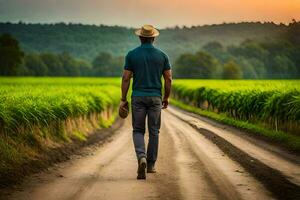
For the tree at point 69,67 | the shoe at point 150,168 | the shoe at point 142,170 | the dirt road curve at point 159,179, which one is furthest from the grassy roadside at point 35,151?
the tree at point 69,67

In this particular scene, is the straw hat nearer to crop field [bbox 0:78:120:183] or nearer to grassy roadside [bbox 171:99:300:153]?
crop field [bbox 0:78:120:183]

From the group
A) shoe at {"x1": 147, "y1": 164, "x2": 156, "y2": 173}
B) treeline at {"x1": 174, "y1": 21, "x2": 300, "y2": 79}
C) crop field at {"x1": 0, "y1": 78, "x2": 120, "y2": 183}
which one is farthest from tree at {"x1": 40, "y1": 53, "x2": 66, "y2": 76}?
shoe at {"x1": 147, "y1": 164, "x2": 156, "y2": 173}

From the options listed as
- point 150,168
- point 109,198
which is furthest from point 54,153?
point 109,198

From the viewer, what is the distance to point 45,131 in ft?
48.3

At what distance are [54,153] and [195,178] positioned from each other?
493 centimetres

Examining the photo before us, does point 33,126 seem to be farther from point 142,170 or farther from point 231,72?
point 231,72

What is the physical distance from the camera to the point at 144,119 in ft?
35.9

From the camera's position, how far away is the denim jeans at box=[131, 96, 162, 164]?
35.3 feet

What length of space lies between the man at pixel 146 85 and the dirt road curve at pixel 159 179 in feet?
2.41

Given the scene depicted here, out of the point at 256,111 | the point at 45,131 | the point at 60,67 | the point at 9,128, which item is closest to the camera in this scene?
the point at 9,128

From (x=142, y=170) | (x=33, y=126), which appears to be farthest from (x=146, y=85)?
(x=33, y=126)

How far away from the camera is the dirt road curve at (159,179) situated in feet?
27.9

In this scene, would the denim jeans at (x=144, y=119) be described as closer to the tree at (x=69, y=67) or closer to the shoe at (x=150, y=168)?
the shoe at (x=150, y=168)

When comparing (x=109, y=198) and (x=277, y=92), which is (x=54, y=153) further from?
(x=277, y=92)
